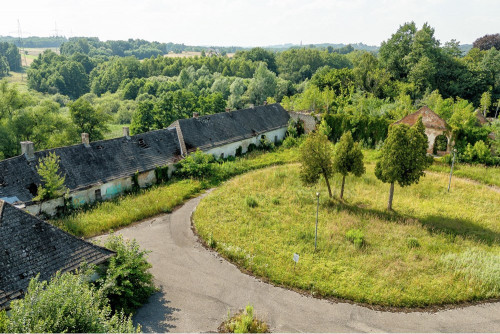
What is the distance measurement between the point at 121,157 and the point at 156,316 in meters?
14.9

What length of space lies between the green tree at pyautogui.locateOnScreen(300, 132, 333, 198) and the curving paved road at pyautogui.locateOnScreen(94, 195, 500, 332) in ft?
30.4

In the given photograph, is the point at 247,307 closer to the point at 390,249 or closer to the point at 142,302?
the point at 142,302

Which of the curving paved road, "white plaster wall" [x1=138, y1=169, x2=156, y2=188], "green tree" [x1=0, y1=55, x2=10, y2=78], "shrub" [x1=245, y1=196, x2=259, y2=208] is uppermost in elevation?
"green tree" [x1=0, y1=55, x2=10, y2=78]

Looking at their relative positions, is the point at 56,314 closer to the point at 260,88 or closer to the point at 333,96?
the point at 333,96

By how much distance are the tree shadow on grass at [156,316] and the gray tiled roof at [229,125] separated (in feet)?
56.6

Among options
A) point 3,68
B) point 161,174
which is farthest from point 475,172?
point 3,68

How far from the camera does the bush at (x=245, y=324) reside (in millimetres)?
12961

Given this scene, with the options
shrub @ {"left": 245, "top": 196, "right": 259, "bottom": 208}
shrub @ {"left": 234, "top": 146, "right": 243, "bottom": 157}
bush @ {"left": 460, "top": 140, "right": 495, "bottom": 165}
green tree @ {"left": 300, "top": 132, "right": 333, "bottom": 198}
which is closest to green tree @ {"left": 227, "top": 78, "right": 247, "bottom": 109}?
shrub @ {"left": 234, "top": 146, "right": 243, "bottom": 157}

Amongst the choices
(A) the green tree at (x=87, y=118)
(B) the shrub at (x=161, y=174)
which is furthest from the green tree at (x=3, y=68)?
(B) the shrub at (x=161, y=174)

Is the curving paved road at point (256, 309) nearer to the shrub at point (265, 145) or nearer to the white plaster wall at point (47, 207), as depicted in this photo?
the white plaster wall at point (47, 207)

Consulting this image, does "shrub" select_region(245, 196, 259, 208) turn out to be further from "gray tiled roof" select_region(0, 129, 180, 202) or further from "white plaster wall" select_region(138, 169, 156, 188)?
"gray tiled roof" select_region(0, 129, 180, 202)

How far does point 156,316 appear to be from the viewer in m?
13.9

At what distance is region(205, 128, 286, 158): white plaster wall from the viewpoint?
108 feet

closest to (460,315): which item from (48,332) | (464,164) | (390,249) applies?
(390,249)
